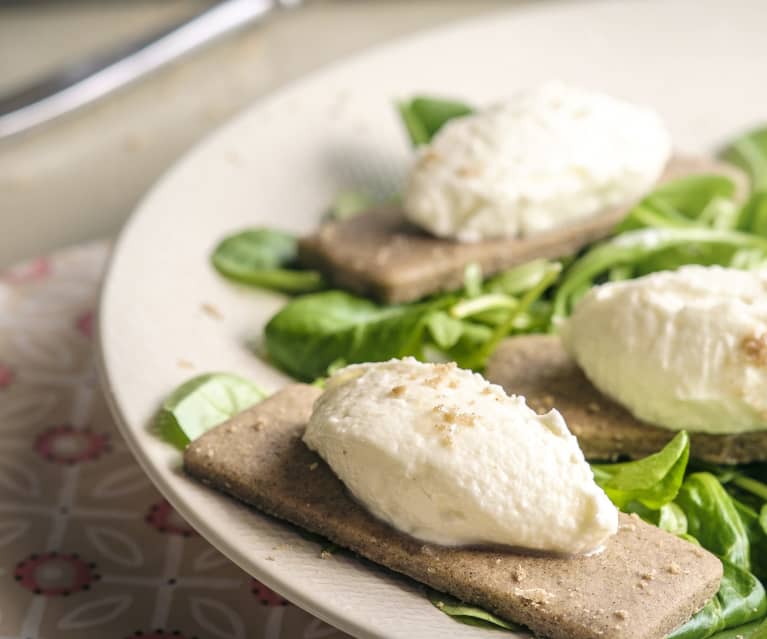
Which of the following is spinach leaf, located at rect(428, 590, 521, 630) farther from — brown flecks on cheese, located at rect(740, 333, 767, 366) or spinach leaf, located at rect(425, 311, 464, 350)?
spinach leaf, located at rect(425, 311, 464, 350)

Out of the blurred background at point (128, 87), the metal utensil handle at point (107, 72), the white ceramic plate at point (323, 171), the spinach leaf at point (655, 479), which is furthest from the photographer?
the metal utensil handle at point (107, 72)

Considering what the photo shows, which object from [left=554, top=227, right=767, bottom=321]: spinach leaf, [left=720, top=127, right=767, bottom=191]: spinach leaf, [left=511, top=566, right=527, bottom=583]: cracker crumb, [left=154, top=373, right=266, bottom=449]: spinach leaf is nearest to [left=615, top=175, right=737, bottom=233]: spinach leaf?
[left=554, top=227, right=767, bottom=321]: spinach leaf

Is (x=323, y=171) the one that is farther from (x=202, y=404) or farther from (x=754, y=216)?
(x=202, y=404)

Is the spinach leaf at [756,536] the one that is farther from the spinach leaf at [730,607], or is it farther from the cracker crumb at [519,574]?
the cracker crumb at [519,574]

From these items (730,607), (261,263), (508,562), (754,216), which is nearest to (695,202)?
(754,216)

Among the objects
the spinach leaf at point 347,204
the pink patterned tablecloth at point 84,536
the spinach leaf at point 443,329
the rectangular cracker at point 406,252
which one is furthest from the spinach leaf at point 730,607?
the spinach leaf at point 347,204

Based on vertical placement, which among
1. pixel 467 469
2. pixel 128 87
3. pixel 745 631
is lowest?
pixel 745 631

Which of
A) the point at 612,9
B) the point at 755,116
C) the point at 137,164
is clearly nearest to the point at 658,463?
the point at 755,116
